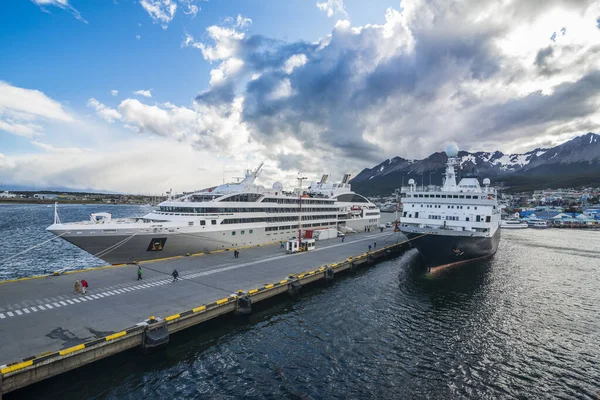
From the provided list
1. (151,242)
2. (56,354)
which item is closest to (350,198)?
(151,242)

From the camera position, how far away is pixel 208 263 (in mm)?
31453

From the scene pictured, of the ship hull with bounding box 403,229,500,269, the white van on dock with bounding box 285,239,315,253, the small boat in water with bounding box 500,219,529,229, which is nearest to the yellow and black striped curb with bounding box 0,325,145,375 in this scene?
the white van on dock with bounding box 285,239,315,253

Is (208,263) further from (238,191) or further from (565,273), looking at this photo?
(565,273)

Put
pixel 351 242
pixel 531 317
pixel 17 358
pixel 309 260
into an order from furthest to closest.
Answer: pixel 351 242, pixel 309 260, pixel 531 317, pixel 17 358

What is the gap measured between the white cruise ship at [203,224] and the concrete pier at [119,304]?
6.10 feet

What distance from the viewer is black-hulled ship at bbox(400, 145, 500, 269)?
36625mm

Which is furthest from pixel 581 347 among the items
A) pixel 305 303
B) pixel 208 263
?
pixel 208 263

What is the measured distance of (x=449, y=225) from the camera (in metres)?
41.2

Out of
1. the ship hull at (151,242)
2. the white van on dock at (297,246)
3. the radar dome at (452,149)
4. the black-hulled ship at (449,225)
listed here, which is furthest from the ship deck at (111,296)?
the radar dome at (452,149)

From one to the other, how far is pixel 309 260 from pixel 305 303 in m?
10.9

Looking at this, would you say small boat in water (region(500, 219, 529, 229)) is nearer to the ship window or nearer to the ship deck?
the ship window

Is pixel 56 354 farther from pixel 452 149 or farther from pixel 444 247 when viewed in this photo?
pixel 452 149

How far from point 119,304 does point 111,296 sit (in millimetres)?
2030

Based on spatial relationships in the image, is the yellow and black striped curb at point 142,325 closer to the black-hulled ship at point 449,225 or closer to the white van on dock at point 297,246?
the white van on dock at point 297,246
